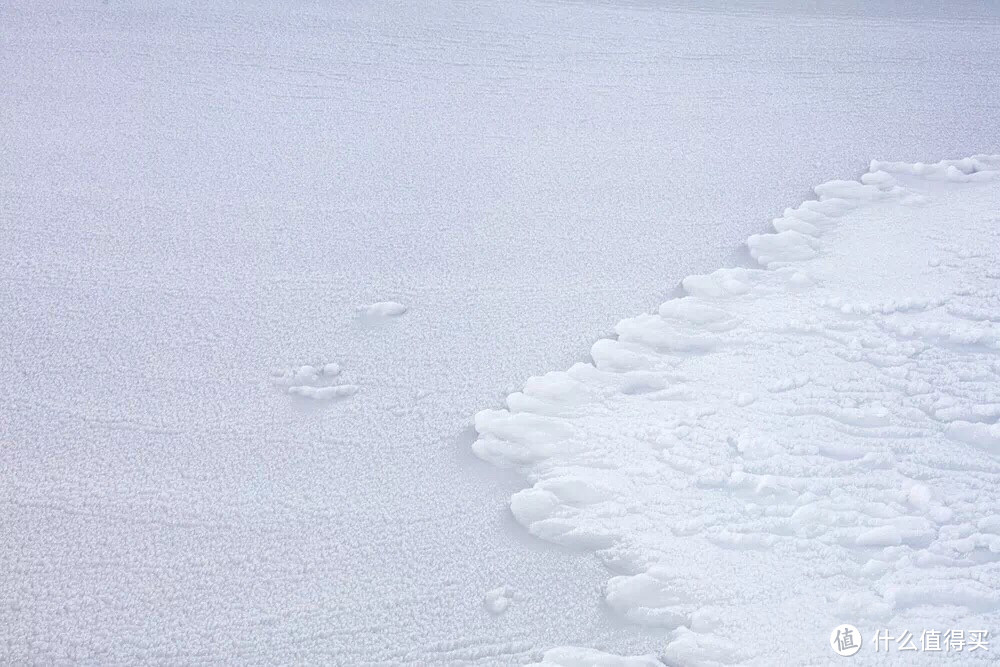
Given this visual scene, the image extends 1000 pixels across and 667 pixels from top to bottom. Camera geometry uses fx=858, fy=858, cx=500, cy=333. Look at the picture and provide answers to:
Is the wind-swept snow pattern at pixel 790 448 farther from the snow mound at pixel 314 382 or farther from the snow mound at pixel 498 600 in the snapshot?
the snow mound at pixel 314 382

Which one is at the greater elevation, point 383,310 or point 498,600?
point 383,310

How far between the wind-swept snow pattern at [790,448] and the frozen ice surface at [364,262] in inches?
0.5

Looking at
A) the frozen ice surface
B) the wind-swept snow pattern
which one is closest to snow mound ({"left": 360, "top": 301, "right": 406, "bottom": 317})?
the frozen ice surface

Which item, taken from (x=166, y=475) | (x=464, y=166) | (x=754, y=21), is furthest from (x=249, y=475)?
(x=754, y=21)

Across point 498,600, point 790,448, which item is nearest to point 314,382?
point 498,600

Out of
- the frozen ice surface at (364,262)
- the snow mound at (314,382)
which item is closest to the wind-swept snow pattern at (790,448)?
the frozen ice surface at (364,262)

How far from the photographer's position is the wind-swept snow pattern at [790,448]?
2.85ft

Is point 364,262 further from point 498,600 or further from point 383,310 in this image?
point 498,600

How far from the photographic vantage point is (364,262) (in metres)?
1.26

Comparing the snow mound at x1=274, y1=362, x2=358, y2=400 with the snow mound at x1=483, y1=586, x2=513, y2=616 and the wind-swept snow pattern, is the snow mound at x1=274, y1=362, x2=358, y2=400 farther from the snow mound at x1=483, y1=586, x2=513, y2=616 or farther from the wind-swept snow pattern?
the snow mound at x1=483, y1=586, x2=513, y2=616

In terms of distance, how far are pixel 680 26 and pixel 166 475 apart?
1.52 m

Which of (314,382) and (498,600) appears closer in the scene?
(498,600)

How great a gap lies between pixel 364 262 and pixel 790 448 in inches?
25.3

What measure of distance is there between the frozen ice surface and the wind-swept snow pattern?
0.04 ft
